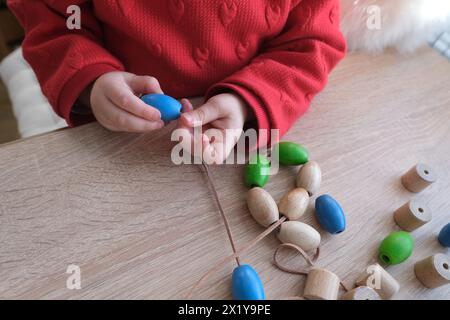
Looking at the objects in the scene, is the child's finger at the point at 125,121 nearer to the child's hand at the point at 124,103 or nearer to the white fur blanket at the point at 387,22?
the child's hand at the point at 124,103

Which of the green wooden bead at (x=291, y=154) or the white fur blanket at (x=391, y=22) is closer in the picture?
the green wooden bead at (x=291, y=154)

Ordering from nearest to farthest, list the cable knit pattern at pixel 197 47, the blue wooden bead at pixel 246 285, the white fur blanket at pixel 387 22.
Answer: the blue wooden bead at pixel 246 285, the cable knit pattern at pixel 197 47, the white fur blanket at pixel 387 22

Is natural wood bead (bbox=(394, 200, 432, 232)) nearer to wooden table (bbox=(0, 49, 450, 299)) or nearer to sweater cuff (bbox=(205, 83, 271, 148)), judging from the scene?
wooden table (bbox=(0, 49, 450, 299))

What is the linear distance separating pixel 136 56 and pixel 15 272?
283mm

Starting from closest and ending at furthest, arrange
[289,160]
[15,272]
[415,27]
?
[15,272], [289,160], [415,27]

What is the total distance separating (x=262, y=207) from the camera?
389mm

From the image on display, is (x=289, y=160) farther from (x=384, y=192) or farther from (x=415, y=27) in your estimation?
(x=415, y=27)

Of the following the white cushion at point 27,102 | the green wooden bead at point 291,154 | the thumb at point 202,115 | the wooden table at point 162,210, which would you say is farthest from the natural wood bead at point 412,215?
the white cushion at point 27,102

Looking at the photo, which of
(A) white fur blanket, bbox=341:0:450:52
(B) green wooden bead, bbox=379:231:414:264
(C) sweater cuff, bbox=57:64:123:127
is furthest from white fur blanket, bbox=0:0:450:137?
(B) green wooden bead, bbox=379:231:414:264

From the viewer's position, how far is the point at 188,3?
43cm

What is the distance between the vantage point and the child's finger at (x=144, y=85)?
421mm

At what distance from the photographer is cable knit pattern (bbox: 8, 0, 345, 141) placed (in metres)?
0.44

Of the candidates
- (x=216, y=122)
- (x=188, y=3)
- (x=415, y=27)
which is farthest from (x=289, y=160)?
(x=415, y=27)

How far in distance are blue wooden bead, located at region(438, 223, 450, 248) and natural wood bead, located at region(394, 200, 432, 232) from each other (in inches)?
0.7
